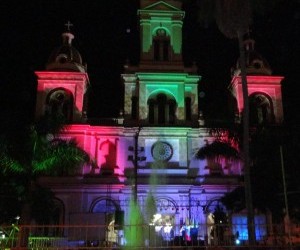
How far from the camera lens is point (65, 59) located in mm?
40188

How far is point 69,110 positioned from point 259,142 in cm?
1851

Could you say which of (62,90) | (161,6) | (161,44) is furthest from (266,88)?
A: (62,90)

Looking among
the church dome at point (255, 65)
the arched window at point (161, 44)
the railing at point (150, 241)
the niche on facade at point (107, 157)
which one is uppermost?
the arched window at point (161, 44)

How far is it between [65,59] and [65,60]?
0.10 m

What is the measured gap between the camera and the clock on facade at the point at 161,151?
38.1 metres

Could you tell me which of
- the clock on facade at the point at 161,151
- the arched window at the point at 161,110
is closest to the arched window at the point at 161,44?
the arched window at the point at 161,110

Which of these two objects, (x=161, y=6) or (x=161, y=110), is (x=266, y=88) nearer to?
(x=161, y=110)

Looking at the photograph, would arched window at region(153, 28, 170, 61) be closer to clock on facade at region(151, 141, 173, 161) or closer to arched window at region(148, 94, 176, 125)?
arched window at region(148, 94, 176, 125)

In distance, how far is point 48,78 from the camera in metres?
39.0

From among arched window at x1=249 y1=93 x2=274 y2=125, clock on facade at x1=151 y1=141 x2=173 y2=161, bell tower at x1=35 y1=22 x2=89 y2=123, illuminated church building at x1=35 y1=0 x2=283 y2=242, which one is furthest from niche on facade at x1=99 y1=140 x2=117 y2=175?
arched window at x1=249 y1=93 x2=274 y2=125

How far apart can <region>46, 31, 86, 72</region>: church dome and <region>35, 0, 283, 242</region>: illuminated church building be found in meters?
0.09

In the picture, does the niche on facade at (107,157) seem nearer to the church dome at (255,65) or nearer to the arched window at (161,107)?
the arched window at (161,107)

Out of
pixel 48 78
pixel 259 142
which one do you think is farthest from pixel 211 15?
pixel 48 78

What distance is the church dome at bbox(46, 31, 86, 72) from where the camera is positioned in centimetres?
3969
